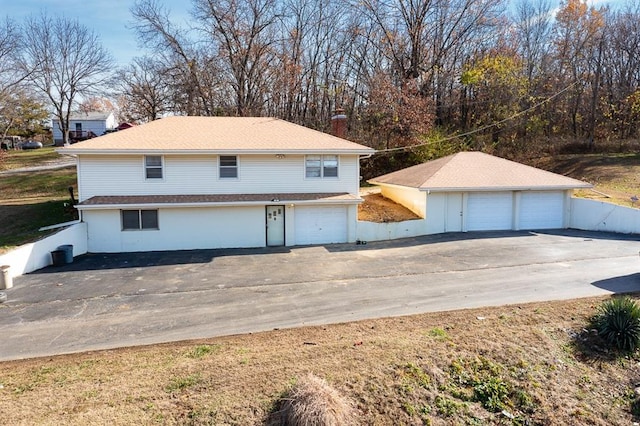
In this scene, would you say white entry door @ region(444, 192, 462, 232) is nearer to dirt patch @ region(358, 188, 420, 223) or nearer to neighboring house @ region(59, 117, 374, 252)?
dirt patch @ region(358, 188, 420, 223)

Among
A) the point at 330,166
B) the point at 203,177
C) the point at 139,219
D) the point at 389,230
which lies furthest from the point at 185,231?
the point at 389,230

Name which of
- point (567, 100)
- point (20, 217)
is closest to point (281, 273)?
point (20, 217)

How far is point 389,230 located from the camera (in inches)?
786

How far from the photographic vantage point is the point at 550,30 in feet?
127

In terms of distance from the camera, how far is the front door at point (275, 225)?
18.9 meters

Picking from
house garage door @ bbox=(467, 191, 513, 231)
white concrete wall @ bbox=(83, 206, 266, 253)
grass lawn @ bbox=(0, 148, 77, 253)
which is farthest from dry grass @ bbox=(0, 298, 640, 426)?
house garage door @ bbox=(467, 191, 513, 231)

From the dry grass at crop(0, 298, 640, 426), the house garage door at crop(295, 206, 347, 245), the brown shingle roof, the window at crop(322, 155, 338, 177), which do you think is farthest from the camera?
the window at crop(322, 155, 338, 177)

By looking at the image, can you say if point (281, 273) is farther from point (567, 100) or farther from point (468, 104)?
point (567, 100)

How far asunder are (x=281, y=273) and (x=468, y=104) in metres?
29.9

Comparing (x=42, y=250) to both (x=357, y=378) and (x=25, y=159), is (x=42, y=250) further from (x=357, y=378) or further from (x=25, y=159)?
(x=25, y=159)

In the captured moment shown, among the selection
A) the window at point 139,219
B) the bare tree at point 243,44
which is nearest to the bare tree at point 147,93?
the bare tree at point 243,44

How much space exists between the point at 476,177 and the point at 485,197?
3.98 ft

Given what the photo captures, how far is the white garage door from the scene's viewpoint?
22.5 m

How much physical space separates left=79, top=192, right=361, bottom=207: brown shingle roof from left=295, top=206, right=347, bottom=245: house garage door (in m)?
0.58
